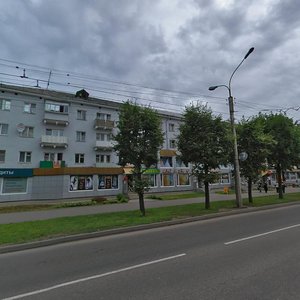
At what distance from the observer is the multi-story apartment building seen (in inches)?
1299

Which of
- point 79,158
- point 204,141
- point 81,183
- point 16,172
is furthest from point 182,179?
point 204,141

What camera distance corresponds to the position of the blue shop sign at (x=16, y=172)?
31.9 meters

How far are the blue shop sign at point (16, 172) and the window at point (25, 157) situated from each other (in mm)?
1421

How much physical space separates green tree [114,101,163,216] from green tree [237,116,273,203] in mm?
8387

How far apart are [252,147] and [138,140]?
984 cm

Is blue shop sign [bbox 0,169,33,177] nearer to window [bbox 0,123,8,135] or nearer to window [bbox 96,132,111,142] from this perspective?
window [bbox 0,123,8,135]

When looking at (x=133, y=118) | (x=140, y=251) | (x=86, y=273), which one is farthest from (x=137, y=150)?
(x=86, y=273)

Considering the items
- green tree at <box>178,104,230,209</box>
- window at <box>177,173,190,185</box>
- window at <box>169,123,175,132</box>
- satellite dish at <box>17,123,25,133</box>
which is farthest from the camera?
window at <box>169,123,175,132</box>

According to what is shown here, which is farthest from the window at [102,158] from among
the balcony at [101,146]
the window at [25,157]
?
the window at [25,157]

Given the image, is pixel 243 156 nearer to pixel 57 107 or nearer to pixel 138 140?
pixel 138 140

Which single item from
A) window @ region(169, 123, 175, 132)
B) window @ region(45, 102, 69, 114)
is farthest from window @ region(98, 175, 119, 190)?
window @ region(169, 123, 175, 132)

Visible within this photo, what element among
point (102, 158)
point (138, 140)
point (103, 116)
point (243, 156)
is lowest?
point (243, 156)

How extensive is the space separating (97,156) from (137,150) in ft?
78.5

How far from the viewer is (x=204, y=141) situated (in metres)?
17.9
